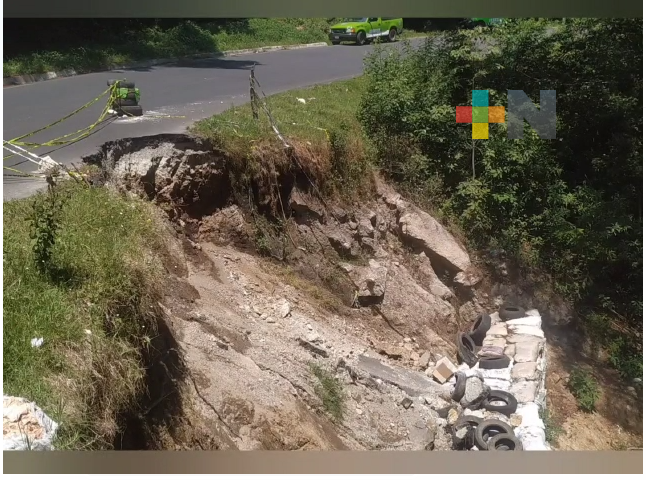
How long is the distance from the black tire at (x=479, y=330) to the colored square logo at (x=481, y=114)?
7.33 feet

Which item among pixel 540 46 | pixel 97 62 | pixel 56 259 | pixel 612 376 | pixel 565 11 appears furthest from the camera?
pixel 540 46

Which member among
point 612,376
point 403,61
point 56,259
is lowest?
point 612,376

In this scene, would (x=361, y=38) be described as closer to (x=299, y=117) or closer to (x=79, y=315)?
(x=299, y=117)

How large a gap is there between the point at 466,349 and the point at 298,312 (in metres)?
1.94

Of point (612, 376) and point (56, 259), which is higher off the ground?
point (56, 259)

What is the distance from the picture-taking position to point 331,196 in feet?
24.4

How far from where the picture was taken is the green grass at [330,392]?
17.3ft

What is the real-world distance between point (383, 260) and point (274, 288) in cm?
172

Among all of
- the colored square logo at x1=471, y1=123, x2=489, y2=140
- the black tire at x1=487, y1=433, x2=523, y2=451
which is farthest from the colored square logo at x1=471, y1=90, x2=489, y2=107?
the black tire at x1=487, y1=433, x2=523, y2=451

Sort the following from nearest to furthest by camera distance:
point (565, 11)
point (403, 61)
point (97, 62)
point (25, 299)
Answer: point (25, 299) < point (565, 11) < point (97, 62) < point (403, 61)

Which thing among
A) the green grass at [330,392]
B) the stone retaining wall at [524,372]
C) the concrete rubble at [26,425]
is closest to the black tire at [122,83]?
the green grass at [330,392]

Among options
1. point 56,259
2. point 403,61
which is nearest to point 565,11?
point 403,61

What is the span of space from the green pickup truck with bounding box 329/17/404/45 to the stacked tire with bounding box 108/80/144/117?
198 cm

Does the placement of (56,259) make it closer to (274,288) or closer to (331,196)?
(274,288)
